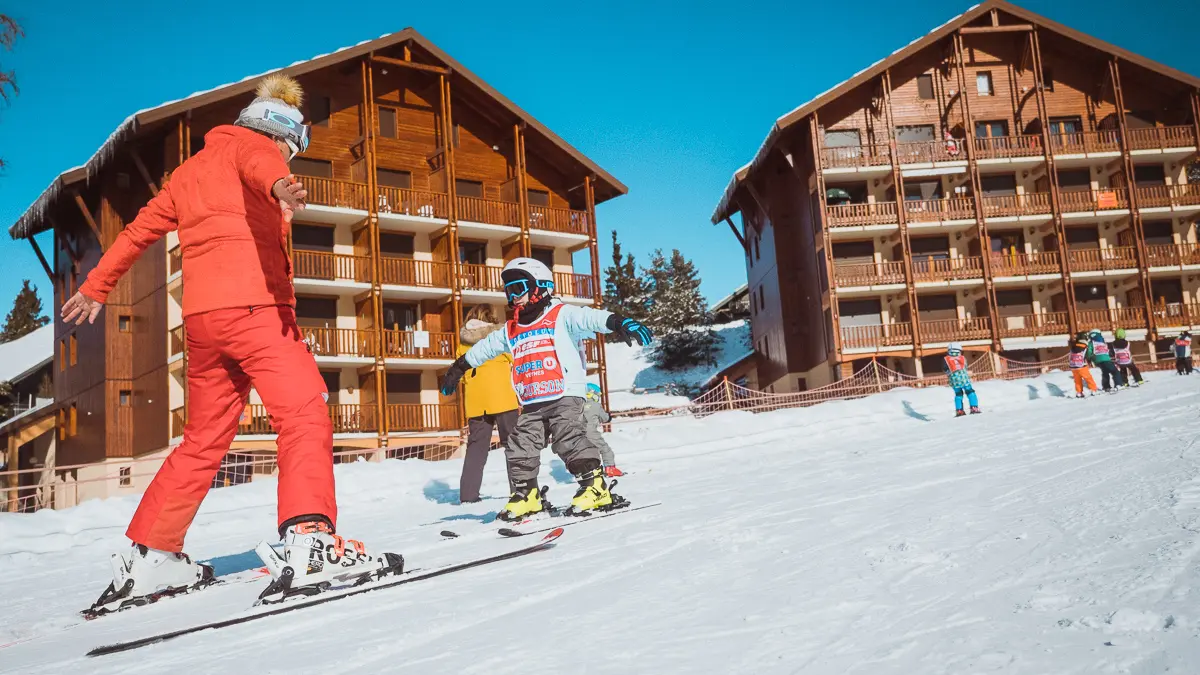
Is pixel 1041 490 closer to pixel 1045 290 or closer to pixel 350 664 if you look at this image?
pixel 350 664

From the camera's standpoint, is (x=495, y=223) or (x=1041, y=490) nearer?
(x=1041, y=490)

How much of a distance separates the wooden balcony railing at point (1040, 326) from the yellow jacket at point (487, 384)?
92.2ft

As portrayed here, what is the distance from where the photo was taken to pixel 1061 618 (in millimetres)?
2287

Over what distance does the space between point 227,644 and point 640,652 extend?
1.36m

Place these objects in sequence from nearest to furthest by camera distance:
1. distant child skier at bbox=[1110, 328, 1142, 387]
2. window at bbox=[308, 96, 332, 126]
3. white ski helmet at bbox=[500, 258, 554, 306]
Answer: white ski helmet at bbox=[500, 258, 554, 306] < distant child skier at bbox=[1110, 328, 1142, 387] < window at bbox=[308, 96, 332, 126]

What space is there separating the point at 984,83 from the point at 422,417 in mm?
24074

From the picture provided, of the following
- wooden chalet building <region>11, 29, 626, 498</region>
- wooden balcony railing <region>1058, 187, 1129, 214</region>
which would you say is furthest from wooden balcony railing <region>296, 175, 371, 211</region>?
wooden balcony railing <region>1058, 187, 1129, 214</region>

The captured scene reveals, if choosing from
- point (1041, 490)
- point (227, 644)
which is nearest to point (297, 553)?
point (227, 644)

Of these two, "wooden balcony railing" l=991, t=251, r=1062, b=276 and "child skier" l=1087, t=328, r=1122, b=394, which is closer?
"child skier" l=1087, t=328, r=1122, b=394

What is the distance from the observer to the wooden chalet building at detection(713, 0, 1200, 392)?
3256 centimetres

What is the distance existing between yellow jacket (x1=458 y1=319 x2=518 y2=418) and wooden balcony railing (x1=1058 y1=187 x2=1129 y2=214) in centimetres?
3051

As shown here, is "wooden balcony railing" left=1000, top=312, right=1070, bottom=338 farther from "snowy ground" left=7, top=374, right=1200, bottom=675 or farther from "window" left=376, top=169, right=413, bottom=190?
"snowy ground" left=7, top=374, right=1200, bottom=675

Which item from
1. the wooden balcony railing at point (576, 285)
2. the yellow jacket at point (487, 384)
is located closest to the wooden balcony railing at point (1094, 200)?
the wooden balcony railing at point (576, 285)

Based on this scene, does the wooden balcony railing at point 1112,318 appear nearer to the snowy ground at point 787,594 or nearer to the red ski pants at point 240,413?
the snowy ground at point 787,594
